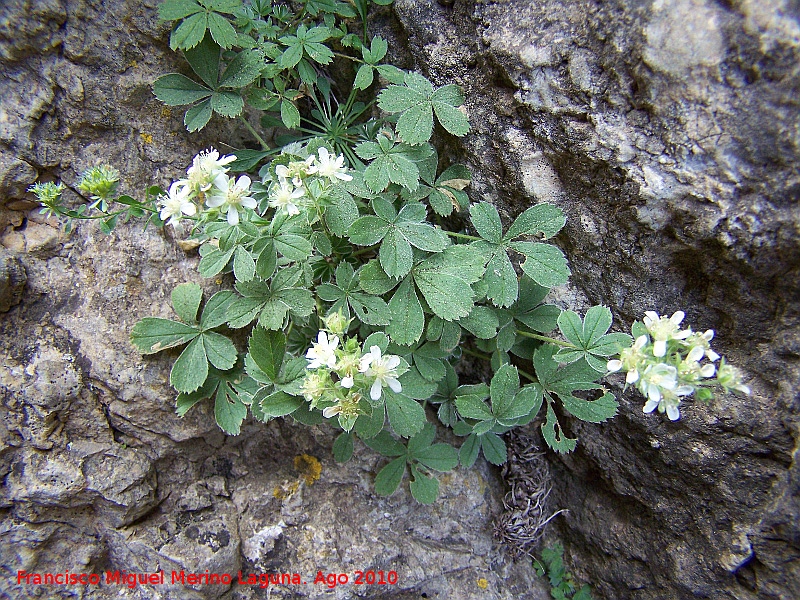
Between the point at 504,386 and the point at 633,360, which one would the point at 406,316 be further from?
the point at 633,360

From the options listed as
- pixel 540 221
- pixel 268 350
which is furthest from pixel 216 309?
pixel 540 221

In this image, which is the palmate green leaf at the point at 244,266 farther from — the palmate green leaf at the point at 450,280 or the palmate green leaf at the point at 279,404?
the palmate green leaf at the point at 450,280

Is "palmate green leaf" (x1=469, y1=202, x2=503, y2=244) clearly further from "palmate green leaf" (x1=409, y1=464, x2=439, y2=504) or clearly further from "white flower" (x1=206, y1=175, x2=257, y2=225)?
"palmate green leaf" (x1=409, y1=464, x2=439, y2=504)

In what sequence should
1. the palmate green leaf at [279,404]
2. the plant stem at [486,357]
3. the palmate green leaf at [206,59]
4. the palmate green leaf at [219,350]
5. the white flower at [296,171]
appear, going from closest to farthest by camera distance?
the white flower at [296,171] < the palmate green leaf at [279,404] < the palmate green leaf at [219,350] < the palmate green leaf at [206,59] < the plant stem at [486,357]

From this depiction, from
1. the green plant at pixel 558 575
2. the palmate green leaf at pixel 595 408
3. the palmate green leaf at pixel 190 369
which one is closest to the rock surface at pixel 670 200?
the green plant at pixel 558 575

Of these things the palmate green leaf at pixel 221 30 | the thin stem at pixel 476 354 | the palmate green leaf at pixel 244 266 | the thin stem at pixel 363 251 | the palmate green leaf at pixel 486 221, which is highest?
the palmate green leaf at pixel 221 30

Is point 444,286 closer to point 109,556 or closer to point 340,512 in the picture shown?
point 340,512

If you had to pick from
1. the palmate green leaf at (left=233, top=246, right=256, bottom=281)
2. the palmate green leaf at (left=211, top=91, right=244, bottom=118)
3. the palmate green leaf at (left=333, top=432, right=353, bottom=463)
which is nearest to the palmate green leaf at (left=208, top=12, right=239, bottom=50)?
the palmate green leaf at (left=211, top=91, right=244, bottom=118)

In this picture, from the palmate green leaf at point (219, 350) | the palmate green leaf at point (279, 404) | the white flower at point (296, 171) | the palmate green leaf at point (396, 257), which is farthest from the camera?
the palmate green leaf at point (219, 350)

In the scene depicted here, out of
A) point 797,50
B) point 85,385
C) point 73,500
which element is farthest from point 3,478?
point 797,50
